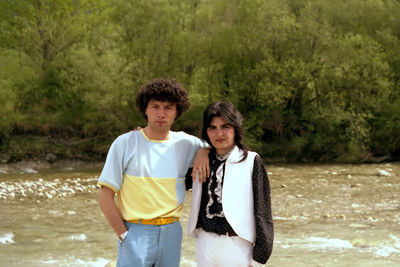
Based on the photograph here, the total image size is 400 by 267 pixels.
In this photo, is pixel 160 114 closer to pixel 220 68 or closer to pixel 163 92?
pixel 163 92

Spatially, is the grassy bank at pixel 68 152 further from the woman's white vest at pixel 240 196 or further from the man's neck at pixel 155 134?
the woman's white vest at pixel 240 196

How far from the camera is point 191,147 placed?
11.5ft

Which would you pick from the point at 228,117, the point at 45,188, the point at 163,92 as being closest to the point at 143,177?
the point at 163,92

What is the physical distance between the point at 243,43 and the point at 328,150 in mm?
7244

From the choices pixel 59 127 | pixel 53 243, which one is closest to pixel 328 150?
pixel 59 127

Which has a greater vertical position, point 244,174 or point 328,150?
point 244,174

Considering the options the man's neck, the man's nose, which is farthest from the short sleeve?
the man's nose

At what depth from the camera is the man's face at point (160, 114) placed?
3283 millimetres

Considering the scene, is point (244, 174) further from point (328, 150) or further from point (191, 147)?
point (328, 150)

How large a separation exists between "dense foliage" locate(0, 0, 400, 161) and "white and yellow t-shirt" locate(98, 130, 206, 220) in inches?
767

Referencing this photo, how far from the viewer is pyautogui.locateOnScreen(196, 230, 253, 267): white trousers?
3154 millimetres

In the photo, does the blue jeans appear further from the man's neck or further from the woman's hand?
the man's neck

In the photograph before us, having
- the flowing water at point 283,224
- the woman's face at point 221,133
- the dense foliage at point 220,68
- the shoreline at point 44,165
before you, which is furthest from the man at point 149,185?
the dense foliage at point 220,68

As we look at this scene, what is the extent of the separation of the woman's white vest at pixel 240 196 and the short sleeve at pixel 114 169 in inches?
28.2
